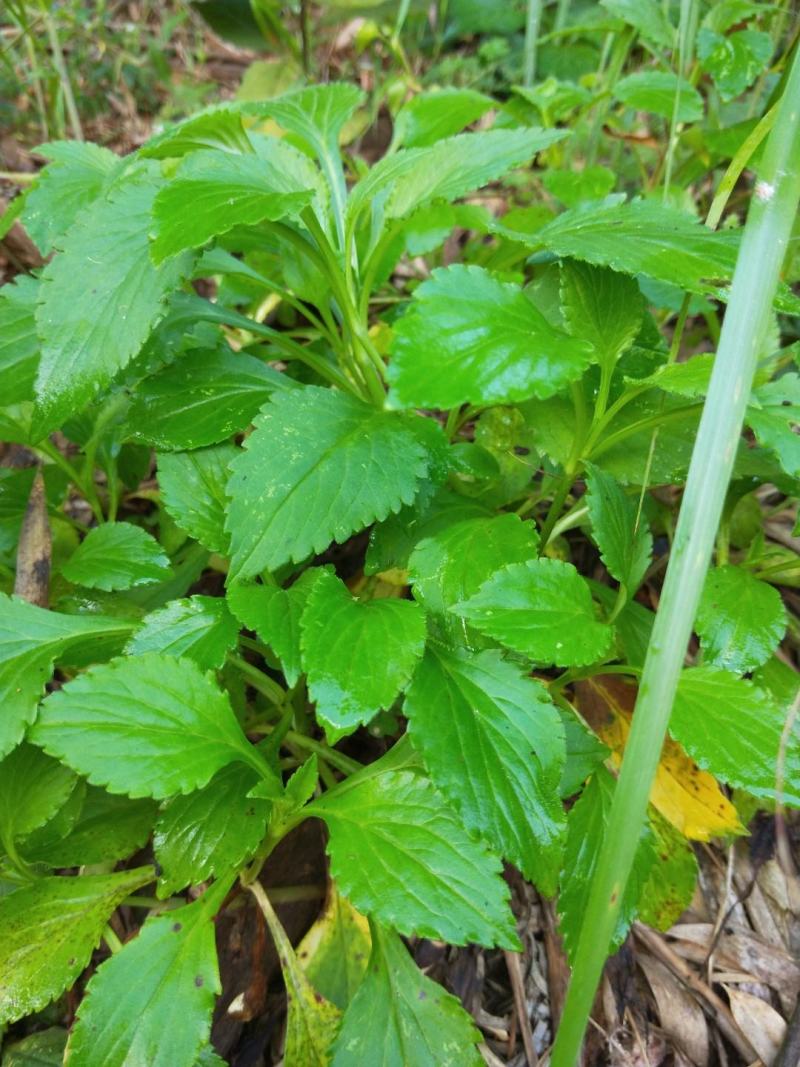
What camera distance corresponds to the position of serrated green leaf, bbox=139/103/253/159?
2.83 feet

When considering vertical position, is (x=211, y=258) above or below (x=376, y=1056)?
above

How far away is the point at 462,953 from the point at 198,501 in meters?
0.65

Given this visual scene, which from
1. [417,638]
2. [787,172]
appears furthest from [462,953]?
[787,172]

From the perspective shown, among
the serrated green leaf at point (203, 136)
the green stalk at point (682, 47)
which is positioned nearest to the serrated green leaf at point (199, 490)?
the serrated green leaf at point (203, 136)

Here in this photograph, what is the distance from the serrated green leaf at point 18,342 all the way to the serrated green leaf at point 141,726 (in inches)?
15.8

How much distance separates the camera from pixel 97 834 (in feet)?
2.74

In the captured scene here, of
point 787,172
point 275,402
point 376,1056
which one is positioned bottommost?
point 376,1056

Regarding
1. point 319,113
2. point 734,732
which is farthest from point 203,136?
point 734,732

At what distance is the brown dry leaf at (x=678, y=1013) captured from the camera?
0.88 m

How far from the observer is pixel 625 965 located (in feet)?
3.02

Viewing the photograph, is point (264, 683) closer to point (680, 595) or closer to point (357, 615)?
point (357, 615)

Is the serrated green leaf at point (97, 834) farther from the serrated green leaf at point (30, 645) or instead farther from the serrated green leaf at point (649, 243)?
the serrated green leaf at point (649, 243)

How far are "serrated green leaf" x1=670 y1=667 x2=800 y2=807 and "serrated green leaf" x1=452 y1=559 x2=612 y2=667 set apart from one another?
0.10 meters

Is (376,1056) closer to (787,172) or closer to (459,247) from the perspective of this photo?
(787,172)
